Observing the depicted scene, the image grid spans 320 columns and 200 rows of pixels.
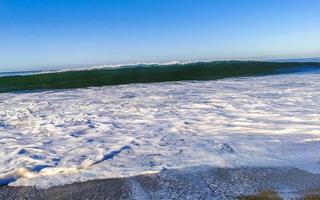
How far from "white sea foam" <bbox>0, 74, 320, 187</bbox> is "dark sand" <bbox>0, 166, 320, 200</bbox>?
0.55ft

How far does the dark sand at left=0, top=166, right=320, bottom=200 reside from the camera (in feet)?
8.34

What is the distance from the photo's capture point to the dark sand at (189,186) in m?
2.54

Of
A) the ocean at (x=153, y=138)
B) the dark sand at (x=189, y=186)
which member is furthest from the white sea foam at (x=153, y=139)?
the dark sand at (x=189, y=186)

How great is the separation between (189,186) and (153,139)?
5.40 ft

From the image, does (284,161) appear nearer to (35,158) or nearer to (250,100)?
(35,158)


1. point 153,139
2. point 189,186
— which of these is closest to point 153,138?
point 153,139

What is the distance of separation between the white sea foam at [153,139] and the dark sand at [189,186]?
0.17 meters

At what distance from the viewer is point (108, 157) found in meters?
3.60

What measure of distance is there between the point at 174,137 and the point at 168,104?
306 cm

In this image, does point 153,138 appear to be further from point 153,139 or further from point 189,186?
point 189,186

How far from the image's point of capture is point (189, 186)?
2.69 m

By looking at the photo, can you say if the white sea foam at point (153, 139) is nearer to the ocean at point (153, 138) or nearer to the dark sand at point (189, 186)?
the ocean at point (153, 138)

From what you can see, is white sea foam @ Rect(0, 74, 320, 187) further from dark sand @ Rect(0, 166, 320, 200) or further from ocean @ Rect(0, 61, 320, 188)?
dark sand @ Rect(0, 166, 320, 200)


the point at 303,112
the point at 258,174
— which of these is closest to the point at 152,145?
the point at 258,174
